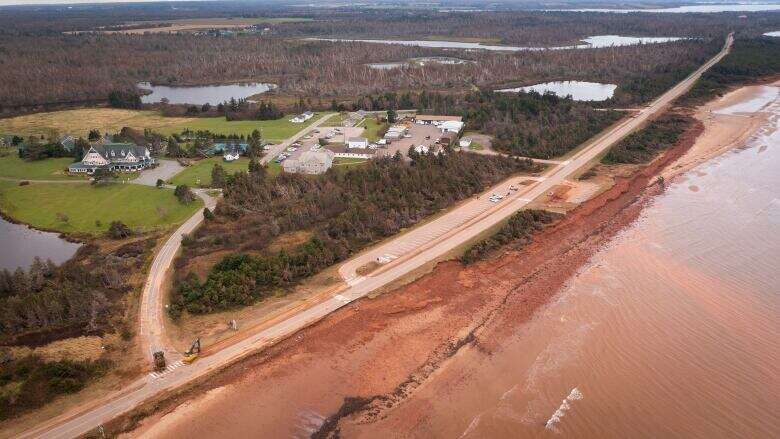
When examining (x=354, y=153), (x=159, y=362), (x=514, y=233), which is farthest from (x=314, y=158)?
(x=159, y=362)

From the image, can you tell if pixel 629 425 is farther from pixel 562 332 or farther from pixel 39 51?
pixel 39 51

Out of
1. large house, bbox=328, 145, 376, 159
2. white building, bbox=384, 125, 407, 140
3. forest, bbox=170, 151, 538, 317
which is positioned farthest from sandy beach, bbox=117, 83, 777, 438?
white building, bbox=384, 125, 407, 140

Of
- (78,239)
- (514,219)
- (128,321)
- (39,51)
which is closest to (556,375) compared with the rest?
(514,219)

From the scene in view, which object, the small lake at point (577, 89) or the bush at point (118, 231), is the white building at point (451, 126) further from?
the bush at point (118, 231)

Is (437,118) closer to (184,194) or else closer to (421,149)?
(421,149)

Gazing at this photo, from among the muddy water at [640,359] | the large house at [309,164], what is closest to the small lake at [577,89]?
the large house at [309,164]

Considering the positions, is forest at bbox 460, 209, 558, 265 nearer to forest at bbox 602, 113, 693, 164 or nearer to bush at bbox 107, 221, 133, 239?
forest at bbox 602, 113, 693, 164

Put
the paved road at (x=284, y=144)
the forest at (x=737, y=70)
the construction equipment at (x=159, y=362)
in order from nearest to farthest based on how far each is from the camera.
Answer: the construction equipment at (x=159, y=362)
the paved road at (x=284, y=144)
the forest at (x=737, y=70)
